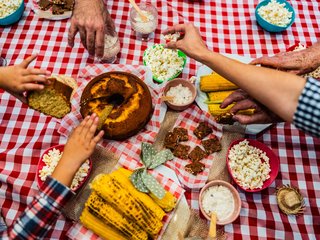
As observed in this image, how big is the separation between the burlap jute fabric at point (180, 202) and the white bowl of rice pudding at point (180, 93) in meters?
0.15

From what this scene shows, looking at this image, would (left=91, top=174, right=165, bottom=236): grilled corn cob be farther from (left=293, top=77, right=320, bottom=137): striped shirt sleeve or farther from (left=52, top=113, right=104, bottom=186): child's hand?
(left=293, top=77, right=320, bottom=137): striped shirt sleeve

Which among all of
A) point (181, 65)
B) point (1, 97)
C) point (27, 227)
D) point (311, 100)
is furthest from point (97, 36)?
point (311, 100)

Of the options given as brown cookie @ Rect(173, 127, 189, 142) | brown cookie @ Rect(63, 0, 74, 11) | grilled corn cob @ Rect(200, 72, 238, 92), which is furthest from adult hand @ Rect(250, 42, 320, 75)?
brown cookie @ Rect(63, 0, 74, 11)

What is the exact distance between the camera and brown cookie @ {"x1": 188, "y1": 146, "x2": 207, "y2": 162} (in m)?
2.24

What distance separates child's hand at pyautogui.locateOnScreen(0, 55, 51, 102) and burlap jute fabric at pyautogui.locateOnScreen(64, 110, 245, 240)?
61cm

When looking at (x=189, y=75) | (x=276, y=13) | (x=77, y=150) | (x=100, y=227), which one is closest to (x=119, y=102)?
(x=77, y=150)

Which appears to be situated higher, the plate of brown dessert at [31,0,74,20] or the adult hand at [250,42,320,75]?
the plate of brown dessert at [31,0,74,20]

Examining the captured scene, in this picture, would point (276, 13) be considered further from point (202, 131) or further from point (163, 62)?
point (202, 131)

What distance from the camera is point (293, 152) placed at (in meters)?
2.34

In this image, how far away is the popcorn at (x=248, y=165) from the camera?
2127 millimetres

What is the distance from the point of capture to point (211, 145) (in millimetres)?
2281

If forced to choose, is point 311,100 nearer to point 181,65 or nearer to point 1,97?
point 181,65

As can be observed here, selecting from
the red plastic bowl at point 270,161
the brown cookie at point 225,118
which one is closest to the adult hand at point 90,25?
the brown cookie at point 225,118

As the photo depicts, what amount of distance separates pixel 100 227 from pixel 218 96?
1.26 meters
